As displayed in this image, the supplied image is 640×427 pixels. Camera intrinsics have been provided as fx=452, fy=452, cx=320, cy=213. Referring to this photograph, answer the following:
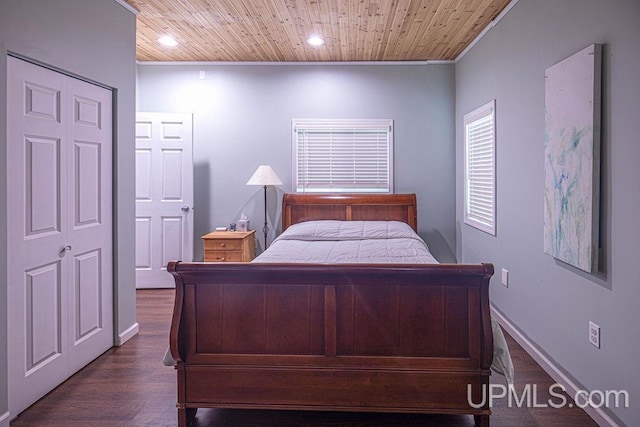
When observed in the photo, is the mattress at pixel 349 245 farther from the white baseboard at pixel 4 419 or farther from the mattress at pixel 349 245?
the white baseboard at pixel 4 419

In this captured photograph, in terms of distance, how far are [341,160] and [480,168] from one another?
149cm

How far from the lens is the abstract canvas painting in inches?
85.7

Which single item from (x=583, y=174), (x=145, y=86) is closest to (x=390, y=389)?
(x=583, y=174)

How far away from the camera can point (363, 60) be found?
4859 millimetres

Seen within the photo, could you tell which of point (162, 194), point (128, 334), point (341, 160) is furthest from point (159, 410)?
point (341, 160)

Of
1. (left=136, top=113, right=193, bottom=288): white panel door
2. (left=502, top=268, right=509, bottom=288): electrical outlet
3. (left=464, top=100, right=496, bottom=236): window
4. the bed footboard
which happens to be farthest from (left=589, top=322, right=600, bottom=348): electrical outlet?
(left=136, top=113, right=193, bottom=288): white panel door

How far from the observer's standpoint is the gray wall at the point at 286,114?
194 inches

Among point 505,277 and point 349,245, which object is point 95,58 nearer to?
point 349,245

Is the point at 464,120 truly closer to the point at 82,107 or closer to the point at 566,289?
the point at 566,289

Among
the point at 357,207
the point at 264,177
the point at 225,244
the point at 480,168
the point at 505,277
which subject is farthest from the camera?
the point at 357,207

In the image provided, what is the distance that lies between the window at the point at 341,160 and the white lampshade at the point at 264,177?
0.36 m

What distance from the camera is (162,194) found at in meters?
4.82

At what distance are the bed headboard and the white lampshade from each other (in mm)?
Result: 267

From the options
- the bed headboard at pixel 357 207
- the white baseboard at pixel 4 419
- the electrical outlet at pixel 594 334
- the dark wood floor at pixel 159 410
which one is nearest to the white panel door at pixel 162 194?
the bed headboard at pixel 357 207
